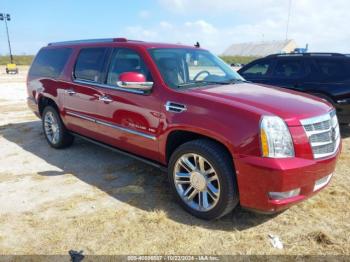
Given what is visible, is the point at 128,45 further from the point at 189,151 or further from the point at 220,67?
the point at 189,151

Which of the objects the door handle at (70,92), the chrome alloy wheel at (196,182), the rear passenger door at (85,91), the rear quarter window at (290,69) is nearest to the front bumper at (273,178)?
the chrome alloy wheel at (196,182)

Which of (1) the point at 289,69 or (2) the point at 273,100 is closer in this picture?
(2) the point at 273,100

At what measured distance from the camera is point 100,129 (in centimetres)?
464

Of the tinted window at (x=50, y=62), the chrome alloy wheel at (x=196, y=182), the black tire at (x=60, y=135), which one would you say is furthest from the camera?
the black tire at (x=60, y=135)

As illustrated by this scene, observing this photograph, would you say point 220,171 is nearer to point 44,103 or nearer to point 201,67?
point 201,67

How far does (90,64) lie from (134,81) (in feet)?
4.90

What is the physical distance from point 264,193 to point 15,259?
2.27m

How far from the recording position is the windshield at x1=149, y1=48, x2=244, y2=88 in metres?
3.85

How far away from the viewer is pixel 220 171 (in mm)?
3096

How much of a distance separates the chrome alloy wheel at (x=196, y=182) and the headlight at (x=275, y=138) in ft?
2.03

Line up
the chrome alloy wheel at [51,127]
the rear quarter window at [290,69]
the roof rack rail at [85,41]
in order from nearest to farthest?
the roof rack rail at [85,41], the chrome alloy wheel at [51,127], the rear quarter window at [290,69]

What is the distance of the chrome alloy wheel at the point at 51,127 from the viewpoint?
19.0ft

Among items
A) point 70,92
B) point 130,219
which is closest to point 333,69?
point 70,92

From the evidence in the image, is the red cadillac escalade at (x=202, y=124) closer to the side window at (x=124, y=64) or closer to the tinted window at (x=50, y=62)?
the side window at (x=124, y=64)
